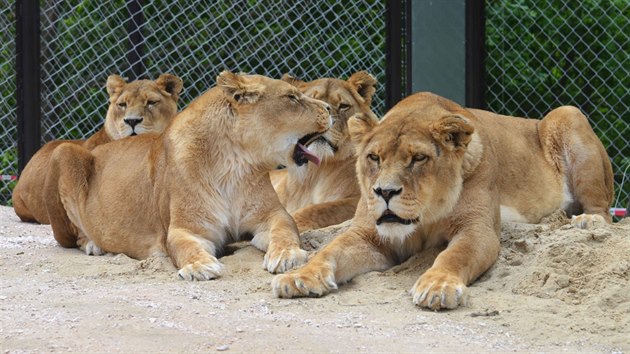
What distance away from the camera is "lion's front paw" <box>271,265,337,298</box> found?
167 inches

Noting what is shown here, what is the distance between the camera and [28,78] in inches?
299

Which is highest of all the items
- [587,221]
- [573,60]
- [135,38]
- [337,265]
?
[135,38]

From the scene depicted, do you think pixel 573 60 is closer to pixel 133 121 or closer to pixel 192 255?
pixel 133 121

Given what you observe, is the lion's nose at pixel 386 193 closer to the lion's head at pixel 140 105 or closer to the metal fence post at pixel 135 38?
the lion's head at pixel 140 105

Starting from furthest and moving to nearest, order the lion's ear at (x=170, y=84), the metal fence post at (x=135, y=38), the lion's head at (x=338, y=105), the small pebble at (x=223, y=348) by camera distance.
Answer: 1. the metal fence post at (x=135, y=38)
2. the lion's ear at (x=170, y=84)
3. the lion's head at (x=338, y=105)
4. the small pebble at (x=223, y=348)

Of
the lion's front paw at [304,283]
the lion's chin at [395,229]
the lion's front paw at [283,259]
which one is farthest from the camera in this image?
the lion's front paw at [283,259]

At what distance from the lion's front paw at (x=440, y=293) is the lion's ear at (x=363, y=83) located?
237cm

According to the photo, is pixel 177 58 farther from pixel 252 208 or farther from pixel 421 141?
pixel 421 141

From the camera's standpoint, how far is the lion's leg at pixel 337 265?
13.9ft

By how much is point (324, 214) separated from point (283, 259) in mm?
1359

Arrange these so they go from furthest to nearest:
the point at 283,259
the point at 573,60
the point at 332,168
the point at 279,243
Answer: the point at 573,60
the point at 332,168
the point at 279,243
the point at 283,259

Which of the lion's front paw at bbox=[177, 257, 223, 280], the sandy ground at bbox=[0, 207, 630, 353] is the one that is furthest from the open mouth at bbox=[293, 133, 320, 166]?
the lion's front paw at bbox=[177, 257, 223, 280]

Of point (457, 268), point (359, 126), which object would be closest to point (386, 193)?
point (457, 268)

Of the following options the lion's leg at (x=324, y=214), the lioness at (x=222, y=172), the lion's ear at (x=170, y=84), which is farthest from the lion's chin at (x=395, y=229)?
the lion's ear at (x=170, y=84)
